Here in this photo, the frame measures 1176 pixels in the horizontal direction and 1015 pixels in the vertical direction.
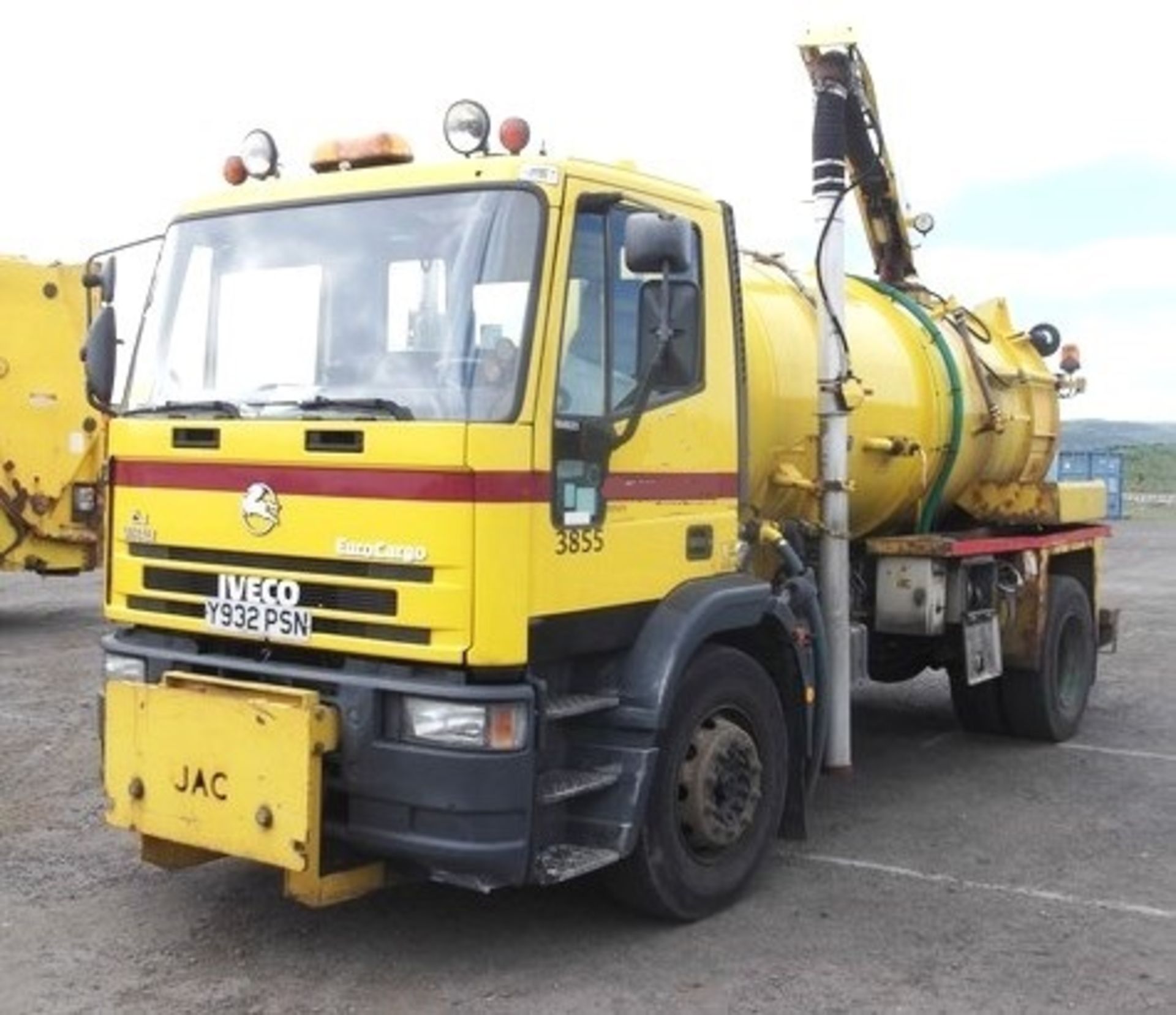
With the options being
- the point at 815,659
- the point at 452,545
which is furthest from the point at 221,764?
the point at 815,659

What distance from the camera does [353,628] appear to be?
4.62 meters

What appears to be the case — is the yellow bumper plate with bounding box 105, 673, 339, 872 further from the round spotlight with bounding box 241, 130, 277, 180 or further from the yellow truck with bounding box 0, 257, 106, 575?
the yellow truck with bounding box 0, 257, 106, 575

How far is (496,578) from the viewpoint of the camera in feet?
14.5

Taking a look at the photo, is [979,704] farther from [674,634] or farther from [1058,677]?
[674,634]

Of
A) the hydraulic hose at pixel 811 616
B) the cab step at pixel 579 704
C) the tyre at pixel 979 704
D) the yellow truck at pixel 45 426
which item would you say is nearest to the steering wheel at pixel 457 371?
the cab step at pixel 579 704

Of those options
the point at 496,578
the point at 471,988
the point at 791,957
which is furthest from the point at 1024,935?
the point at 496,578

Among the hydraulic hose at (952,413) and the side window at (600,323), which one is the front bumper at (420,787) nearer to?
the side window at (600,323)

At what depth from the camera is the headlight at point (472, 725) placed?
14.5 ft

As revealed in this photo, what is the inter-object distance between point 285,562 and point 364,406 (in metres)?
0.60

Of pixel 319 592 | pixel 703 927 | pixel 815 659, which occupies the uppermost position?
pixel 319 592

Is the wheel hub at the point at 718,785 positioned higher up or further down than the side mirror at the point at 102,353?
further down

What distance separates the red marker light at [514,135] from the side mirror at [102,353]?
1718 millimetres

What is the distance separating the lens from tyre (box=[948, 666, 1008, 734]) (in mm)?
8602

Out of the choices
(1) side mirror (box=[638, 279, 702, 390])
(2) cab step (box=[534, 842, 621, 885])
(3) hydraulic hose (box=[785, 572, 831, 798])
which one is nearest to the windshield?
(1) side mirror (box=[638, 279, 702, 390])
